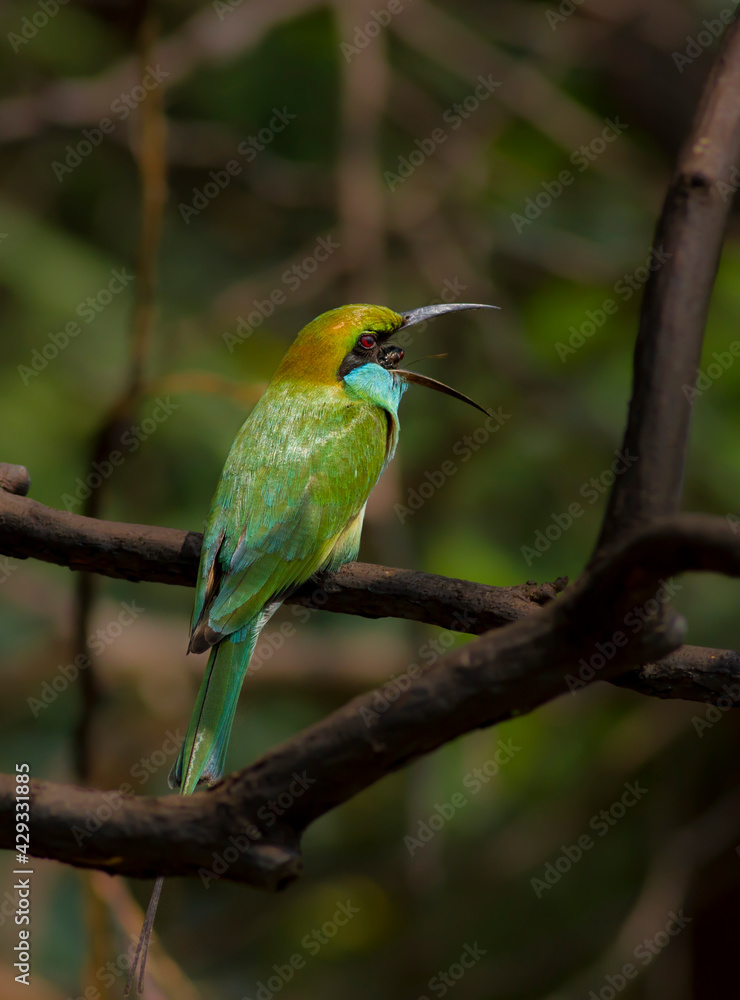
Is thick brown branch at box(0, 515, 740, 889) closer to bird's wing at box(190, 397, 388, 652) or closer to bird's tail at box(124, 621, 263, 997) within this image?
bird's tail at box(124, 621, 263, 997)

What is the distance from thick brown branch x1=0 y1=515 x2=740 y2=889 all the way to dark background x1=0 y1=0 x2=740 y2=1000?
2.50 meters

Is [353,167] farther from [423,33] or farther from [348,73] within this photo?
[423,33]

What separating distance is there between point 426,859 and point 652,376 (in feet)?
10.5

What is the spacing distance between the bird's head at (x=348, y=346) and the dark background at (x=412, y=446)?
0.74 m

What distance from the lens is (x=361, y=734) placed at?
1.23 meters

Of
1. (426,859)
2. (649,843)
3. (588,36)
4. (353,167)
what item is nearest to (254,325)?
(353,167)

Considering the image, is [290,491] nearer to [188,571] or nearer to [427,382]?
[188,571]

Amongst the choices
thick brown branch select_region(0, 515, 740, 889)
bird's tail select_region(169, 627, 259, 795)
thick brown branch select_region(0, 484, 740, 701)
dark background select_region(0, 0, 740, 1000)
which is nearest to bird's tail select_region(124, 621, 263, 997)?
bird's tail select_region(169, 627, 259, 795)

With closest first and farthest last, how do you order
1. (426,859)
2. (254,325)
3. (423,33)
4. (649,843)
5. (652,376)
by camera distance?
(652,376) < (426,859) < (649,843) < (254,325) < (423,33)

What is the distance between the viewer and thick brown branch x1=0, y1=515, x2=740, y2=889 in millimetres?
1181

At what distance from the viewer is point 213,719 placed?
7.25ft

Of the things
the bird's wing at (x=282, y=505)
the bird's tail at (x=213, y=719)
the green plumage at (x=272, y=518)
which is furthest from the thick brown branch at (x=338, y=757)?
the bird's wing at (x=282, y=505)

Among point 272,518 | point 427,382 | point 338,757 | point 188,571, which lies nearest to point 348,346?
point 427,382

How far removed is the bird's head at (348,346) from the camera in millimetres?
3033
